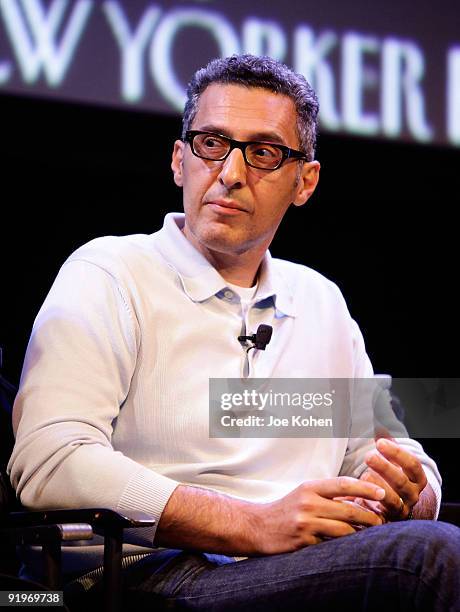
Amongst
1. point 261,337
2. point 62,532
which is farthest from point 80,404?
point 261,337

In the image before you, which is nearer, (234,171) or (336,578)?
(336,578)

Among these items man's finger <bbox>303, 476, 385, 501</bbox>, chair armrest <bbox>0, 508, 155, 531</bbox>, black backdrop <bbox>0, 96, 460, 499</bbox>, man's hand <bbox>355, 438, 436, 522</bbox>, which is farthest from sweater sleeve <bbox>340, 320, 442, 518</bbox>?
black backdrop <bbox>0, 96, 460, 499</bbox>

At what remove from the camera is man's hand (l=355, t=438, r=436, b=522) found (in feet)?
5.92

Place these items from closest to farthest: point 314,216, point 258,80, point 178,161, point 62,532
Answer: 1. point 62,532
2. point 258,80
3. point 178,161
4. point 314,216

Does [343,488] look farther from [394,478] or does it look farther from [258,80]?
[258,80]

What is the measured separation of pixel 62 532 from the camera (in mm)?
1530

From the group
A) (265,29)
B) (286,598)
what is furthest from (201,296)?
(265,29)

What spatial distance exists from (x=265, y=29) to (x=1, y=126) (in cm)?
108

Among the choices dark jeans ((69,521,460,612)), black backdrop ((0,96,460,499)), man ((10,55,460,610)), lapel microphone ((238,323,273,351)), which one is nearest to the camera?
dark jeans ((69,521,460,612))

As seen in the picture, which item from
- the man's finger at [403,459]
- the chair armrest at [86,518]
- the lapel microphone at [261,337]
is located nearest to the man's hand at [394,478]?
the man's finger at [403,459]

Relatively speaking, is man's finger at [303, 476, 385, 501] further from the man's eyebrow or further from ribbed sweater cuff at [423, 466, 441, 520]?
the man's eyebrow

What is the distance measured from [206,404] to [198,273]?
0.31m

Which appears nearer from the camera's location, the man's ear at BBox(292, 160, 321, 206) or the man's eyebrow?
the man's eyebrow

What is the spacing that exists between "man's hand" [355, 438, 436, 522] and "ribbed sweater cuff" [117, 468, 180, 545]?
15.4 inches
